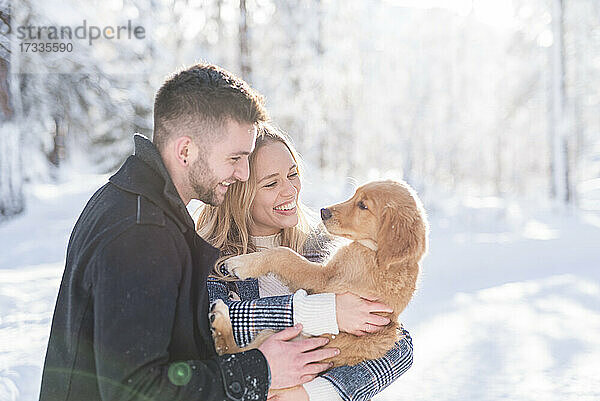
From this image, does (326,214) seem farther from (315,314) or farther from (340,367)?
(340,367)

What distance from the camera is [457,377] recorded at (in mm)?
6359

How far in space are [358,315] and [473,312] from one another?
6.33 m

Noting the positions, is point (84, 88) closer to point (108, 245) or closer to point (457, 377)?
point (457, 377)

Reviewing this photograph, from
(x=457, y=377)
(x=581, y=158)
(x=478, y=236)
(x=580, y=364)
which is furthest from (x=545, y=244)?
(x=581, y=158)

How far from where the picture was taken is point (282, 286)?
3.56 meters

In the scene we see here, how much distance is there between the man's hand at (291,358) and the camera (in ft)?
7.54

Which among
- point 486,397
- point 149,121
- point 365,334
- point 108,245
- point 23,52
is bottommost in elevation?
point 486,397

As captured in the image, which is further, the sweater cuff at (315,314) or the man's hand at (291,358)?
the sweater cuff at (315,314)

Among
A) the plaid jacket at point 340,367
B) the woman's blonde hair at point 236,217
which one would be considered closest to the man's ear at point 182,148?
the plaid jacket at point 340,367

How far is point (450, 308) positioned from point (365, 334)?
21.0 ft

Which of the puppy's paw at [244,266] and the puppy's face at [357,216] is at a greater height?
the puppy's face at [357,216]

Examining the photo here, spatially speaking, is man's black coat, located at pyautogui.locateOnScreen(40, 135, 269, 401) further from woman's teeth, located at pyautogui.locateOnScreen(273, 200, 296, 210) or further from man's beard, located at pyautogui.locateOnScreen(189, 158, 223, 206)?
woman's teeth, located at pyautogui.locateOnScreen(273, 200, 296, 210)

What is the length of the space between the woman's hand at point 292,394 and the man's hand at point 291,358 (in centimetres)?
Answer: 8

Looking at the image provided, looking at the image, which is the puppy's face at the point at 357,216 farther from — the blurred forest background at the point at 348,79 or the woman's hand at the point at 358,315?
the blurred forest background at the point at 348,79
